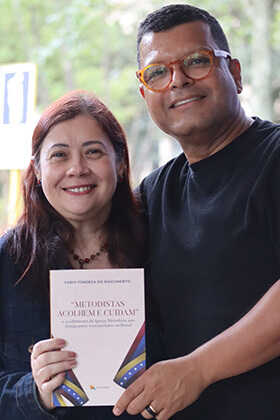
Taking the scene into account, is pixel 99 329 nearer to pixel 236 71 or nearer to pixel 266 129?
pixel 266 129

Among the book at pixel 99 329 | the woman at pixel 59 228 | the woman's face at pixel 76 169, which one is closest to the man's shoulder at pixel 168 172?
the woman at pixel 59 228

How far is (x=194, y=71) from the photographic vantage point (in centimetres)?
180

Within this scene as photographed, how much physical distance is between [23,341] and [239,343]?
67 cm

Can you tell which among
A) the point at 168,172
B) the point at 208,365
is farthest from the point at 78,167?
the point at 208,365

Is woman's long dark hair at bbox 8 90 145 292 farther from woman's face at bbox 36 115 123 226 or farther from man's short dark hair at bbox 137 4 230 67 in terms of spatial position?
man's short dark hair at bbox 137 4 230 67

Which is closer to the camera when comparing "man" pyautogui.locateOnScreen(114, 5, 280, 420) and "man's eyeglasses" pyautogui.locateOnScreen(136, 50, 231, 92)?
"man" pyautogui.locateOnScreen(114, 5, 280, 420)

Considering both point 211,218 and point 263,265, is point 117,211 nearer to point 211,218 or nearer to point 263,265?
point 211,218

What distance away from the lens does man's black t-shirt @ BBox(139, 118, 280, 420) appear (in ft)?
5.17

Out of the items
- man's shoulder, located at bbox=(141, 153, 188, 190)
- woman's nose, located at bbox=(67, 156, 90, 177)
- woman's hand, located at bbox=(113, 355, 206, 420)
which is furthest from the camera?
man's shoulder, located at bbox=(141, 153, 188, 190)

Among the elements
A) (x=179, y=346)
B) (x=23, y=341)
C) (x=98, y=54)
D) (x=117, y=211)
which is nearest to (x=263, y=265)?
(x=179, y=346)

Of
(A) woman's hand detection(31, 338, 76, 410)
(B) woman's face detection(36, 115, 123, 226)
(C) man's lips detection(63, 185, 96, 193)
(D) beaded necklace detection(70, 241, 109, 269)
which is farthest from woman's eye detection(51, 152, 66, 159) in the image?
(A) woman's hand detection(31, 338, 76, 410)

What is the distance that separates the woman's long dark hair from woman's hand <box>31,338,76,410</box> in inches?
12.1

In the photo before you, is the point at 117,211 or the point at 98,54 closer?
the point at 117,211

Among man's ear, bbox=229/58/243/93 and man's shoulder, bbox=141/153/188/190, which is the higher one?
man's ear, bbox=229/58/243/93
